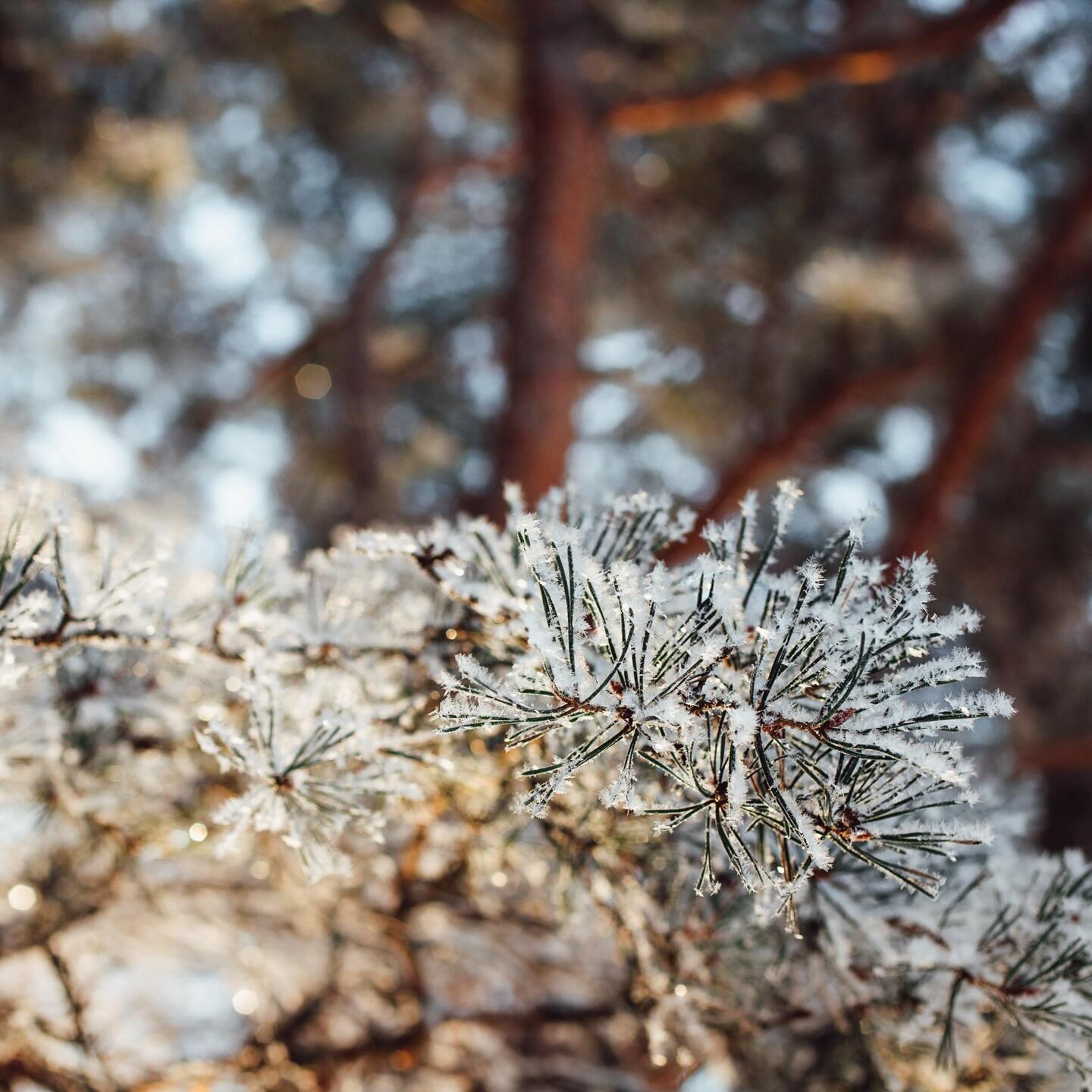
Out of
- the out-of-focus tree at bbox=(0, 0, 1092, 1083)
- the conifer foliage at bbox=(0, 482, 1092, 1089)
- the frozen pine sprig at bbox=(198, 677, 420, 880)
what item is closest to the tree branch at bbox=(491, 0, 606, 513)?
the out-of-focus tree at bbox=(0, 0, 1092, 1083)

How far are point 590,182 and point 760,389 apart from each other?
70.4 inches

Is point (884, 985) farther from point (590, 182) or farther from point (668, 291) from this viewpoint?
point (668, 291)

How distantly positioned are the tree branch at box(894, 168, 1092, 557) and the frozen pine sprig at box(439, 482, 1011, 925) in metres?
2.71

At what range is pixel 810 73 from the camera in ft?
9.74

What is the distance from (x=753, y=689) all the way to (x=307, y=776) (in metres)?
0.45

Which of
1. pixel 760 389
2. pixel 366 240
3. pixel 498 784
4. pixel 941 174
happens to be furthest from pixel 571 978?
pixel 366 240

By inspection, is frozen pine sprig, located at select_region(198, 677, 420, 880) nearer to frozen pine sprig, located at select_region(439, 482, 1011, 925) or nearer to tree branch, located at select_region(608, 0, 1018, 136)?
frozen pine sprig, located at select_region(439, 482, 1011, 925)

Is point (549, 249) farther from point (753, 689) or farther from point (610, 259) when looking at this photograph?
point (610, 259)

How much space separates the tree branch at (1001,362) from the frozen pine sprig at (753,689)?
8.90 ft

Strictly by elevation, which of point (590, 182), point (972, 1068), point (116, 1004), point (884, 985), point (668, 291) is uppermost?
point (668, 291)

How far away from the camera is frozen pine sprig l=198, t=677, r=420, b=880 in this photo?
853mm

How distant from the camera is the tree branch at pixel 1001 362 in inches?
130

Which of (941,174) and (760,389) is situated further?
(941,174)

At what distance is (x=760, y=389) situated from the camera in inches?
177
